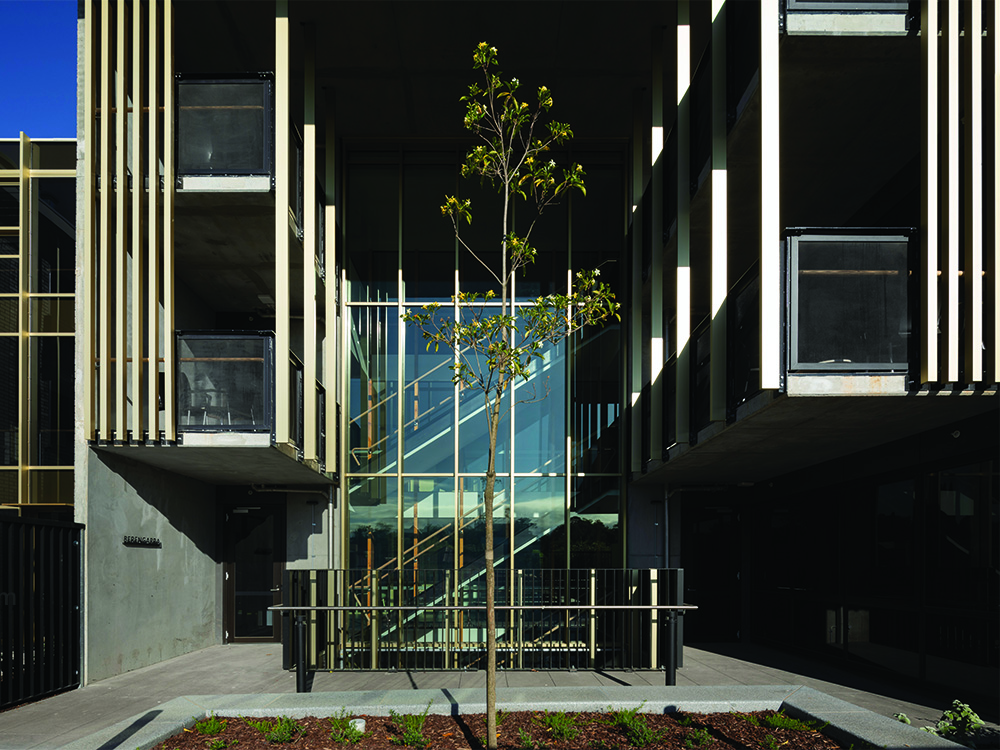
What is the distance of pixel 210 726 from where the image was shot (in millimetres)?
6605

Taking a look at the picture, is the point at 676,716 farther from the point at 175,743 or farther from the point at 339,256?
the point at 339,256

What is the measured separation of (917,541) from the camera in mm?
9383

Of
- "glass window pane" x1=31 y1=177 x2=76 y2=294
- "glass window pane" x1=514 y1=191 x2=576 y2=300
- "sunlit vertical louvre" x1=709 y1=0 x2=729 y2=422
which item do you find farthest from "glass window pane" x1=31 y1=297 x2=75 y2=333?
"sunlit vertical louvre" x1=709 y1=0 x2=729 y2=422

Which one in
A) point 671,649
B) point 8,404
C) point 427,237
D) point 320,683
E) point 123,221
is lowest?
point 320,683

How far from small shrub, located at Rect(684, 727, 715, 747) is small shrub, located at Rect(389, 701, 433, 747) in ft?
7.16

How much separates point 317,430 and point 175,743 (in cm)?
640

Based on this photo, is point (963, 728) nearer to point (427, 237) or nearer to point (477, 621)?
point (477, 621)

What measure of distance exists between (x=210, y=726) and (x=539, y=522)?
26.0ft

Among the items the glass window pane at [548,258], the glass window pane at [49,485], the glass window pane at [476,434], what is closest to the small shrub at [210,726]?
the glass window pane at [49,485]

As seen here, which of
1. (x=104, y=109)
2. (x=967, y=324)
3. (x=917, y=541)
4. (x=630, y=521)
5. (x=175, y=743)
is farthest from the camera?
(x=630, y=521)

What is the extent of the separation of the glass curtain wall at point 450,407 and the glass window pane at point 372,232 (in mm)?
21

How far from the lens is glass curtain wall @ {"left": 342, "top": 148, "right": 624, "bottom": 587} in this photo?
45.3ft

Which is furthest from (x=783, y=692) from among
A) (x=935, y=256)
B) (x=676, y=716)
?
(x=935, y=256)

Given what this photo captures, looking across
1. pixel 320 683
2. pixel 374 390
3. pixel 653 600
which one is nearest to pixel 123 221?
pixel 374 390
